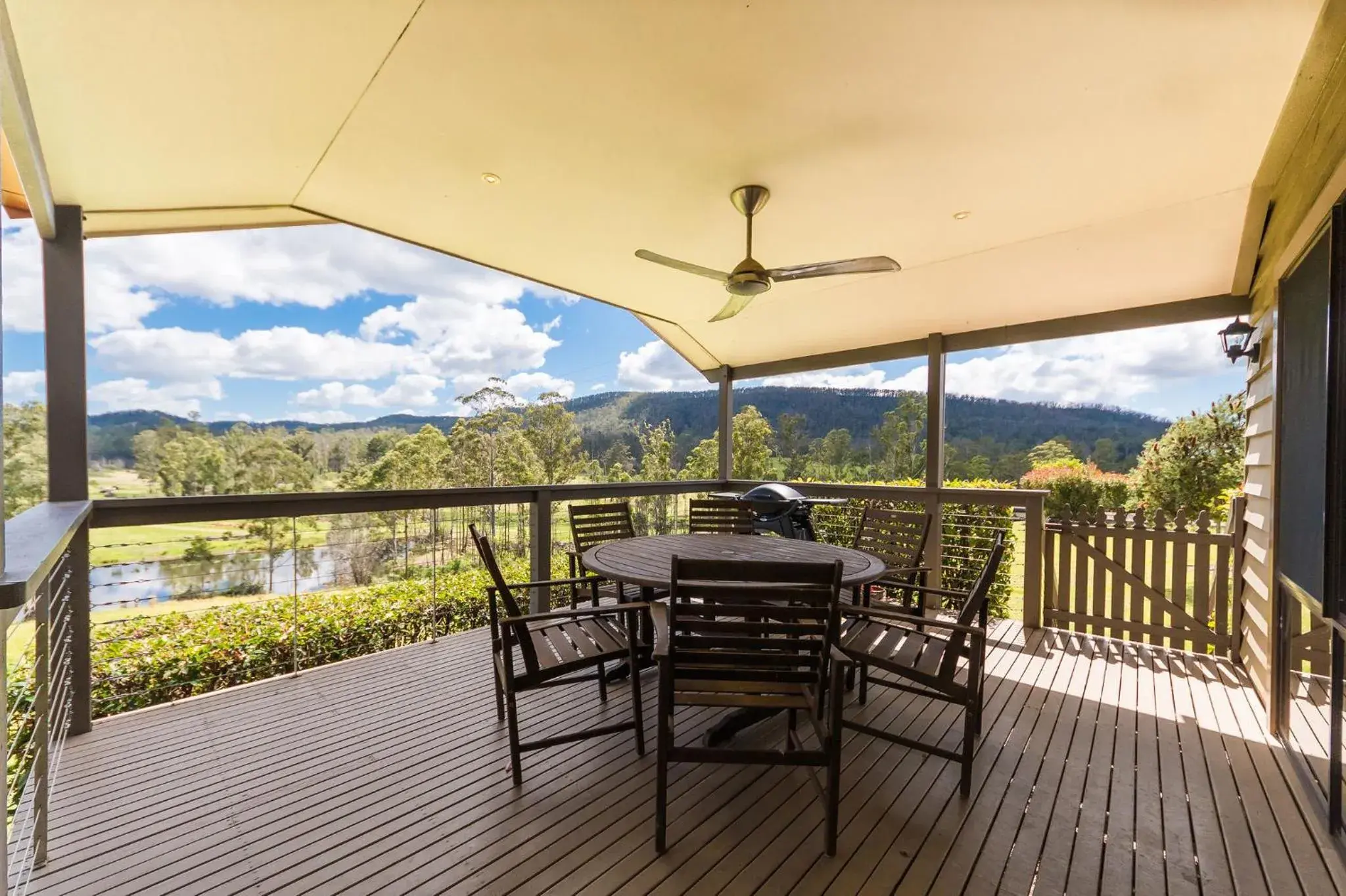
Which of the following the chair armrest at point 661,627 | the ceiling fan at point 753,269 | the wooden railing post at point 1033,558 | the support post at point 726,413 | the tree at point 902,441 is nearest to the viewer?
the chair armrest at point 661,627

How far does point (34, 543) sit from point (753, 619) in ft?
6.93

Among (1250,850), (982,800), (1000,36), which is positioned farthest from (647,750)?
(1000,36)

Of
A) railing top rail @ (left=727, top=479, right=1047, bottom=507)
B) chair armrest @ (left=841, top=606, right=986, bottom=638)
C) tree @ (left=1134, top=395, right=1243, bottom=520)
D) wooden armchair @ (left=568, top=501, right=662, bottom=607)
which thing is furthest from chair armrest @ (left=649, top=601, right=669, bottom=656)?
tree @ (left=1134, top=395, right=1243, bottom=520)

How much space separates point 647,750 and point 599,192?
3.00 m

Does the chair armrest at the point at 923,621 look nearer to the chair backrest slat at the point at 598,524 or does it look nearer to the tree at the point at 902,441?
the chair backrest slat at the point at 598,524

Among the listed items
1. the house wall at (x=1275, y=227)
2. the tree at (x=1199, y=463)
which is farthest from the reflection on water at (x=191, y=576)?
the tree at (x=1199, y=463)

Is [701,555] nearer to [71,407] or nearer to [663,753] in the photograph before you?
[663,753]

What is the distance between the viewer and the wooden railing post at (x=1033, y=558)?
415 cm

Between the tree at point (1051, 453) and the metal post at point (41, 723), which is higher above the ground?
the tree at point (1051, 453)

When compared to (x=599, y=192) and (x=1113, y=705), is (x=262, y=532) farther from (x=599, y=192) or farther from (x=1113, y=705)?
(x=1113, y=705)

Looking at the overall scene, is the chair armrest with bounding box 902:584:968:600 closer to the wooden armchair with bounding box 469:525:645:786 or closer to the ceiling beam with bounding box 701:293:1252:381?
the wooden armchair with bounding box 469:525:645:786

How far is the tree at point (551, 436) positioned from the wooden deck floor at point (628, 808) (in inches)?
371

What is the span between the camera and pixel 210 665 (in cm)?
354

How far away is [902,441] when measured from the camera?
9125mm
